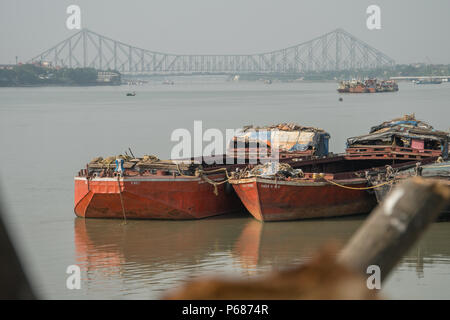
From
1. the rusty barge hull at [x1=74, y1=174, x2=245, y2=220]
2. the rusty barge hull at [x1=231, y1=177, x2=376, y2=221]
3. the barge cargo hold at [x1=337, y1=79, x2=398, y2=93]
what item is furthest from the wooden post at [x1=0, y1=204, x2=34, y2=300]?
the barge cargo hold at [x1=337, y1=79, x2=398, y2=93]

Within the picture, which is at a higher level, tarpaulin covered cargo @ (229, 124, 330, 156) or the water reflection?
tarpaulin covered cargo @ (229, 124, 330, 156)

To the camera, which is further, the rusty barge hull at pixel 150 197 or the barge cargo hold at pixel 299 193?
the rusty barge hull at pixel 150 197

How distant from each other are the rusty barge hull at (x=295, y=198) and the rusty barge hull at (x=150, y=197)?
94cm

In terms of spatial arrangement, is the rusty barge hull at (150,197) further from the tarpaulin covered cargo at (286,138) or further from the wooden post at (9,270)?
the wooden post at (9,270)

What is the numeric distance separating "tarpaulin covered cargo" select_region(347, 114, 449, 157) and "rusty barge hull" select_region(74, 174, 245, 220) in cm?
648

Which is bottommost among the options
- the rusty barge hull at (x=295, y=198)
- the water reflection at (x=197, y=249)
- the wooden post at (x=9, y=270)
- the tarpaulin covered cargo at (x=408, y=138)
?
the water reflection at (x=197, y=249)

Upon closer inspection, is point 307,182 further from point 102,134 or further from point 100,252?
point 102,134

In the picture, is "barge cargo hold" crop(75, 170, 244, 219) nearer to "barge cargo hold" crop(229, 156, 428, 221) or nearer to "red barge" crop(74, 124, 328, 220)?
"red barge" crop(74, 124, 328, 220)

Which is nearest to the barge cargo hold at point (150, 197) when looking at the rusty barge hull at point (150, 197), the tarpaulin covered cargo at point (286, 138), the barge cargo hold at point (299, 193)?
the rusty barge hull at point (150, 197)

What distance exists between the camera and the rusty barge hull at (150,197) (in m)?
19.6

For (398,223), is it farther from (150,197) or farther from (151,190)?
(150,197)

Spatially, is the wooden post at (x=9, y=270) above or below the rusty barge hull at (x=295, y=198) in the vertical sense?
above

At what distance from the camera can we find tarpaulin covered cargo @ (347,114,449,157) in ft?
79.5
